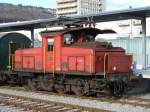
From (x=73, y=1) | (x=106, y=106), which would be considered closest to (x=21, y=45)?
(x=106, y=106)

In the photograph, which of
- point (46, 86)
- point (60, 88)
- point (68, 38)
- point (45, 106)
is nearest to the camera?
point (45, 106)

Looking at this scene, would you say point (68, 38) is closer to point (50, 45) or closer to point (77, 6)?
point (50, 45)

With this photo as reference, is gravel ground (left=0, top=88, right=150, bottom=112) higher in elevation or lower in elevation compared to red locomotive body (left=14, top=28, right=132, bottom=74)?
lower

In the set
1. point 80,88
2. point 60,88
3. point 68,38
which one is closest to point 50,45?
point 68,38

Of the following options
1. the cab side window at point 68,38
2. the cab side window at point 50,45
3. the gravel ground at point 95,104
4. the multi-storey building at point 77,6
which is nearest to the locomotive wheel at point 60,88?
the gravel ground at point 95,104

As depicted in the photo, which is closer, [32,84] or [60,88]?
[60,88]

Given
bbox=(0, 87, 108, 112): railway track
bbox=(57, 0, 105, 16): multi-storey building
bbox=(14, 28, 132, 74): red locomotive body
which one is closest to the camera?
bbox=(0, 87, 108, 112): railway track

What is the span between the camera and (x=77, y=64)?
619 inches

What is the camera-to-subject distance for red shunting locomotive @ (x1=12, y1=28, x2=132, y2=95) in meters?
15.1

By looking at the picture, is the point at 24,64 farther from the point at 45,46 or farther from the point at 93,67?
the point at 93,67

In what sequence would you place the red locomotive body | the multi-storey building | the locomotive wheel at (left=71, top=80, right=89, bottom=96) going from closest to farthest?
the red locomotive body, the locomotive wheel at (left=71, top=80, right=89, bottom=96), the multi-storey building

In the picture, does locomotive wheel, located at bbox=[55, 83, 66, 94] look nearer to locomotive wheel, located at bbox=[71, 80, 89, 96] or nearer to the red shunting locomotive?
the red shunting locomotive

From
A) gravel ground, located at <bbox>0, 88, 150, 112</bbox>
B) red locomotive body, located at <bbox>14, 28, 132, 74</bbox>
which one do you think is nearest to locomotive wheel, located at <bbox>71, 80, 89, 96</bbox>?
red locomotive body, located at <bbox>14, 28, 132, 74</bbox>

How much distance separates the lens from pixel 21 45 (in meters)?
21.3
